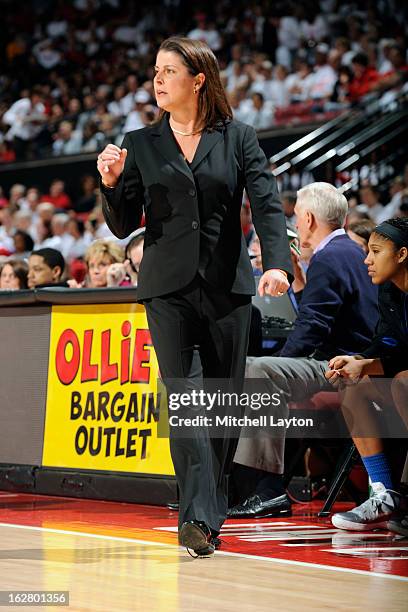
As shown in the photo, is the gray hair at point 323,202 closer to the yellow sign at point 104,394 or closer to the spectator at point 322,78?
the yellow sign at point 104,394

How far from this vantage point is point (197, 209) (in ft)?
13.8

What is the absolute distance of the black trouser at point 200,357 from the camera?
13.5ft

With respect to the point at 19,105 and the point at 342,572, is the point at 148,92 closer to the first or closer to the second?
the point at 19,105

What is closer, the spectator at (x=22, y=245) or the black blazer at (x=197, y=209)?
the black blazer at (x=197, y=209)

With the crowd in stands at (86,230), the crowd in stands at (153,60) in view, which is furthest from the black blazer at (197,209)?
the crowd in stands at (153,60)

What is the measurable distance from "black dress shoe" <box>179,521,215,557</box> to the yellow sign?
1764 millimetres

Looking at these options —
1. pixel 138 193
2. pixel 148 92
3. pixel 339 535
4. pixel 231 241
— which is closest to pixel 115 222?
pixel 138 193

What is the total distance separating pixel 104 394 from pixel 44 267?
196 cm

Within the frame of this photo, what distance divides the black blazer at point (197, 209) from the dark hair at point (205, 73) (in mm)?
76

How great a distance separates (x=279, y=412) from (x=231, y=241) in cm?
154

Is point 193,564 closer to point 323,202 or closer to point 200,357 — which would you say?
point 200,357

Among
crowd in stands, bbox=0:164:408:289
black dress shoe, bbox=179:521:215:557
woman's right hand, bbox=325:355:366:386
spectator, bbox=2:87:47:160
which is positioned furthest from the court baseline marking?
spectator, bbox=2:87:47:160

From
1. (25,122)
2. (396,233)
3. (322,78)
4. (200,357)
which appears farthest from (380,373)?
(25,122)

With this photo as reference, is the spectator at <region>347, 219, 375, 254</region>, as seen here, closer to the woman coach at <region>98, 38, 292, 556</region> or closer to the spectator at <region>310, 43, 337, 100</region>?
the woman coach at <region>98, 38, 292, 556</region>
